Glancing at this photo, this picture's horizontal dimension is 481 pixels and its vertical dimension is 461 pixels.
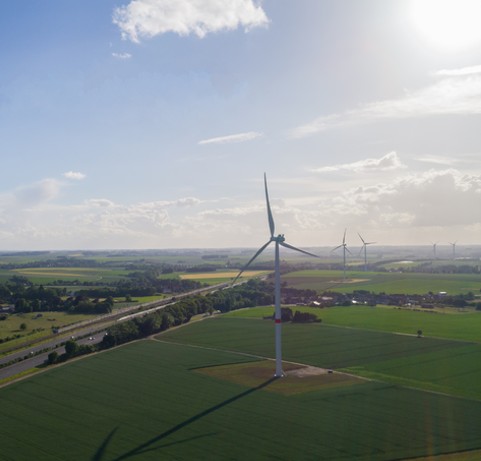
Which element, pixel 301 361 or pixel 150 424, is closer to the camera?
pixel 150 424

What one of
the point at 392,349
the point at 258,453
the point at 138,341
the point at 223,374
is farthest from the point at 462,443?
the point at 138,341

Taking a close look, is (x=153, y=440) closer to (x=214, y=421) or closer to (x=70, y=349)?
(x=214, y=421)

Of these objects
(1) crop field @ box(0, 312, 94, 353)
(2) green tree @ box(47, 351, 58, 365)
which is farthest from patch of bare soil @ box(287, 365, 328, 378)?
(1) crop field @ box(0, 312, 94, 353)

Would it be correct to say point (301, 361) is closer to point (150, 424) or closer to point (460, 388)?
point (460, 388)

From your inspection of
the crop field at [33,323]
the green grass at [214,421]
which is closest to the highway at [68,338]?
the crop field at [33,323]

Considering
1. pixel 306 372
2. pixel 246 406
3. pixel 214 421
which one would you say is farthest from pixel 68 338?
pixel 214 421

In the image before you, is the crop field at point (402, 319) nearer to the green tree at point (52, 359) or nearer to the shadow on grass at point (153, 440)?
the shadow on grass at point (153, 440)

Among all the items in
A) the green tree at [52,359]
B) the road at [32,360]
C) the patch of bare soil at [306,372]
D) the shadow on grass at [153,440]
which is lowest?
the shadow on grass at [153,440]

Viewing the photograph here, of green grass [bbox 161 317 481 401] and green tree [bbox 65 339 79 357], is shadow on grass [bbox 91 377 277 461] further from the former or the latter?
green tree [bbox 65 339 79 357]
